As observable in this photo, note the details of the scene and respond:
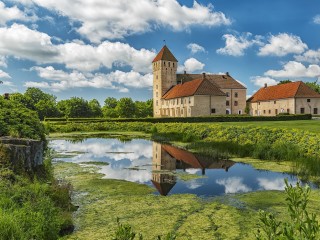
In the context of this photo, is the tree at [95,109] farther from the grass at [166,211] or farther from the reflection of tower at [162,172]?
the grass at [166,211]

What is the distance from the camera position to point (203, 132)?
24906 millimetres

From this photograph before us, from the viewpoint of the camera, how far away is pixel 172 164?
15539 mm

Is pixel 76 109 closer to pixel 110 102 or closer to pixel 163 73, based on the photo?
pixel 163 73

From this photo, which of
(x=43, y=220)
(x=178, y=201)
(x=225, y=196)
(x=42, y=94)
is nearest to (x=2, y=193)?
(x=43, y=220)

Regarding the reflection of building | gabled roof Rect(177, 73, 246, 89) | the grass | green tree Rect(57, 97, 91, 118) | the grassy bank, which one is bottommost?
the grass

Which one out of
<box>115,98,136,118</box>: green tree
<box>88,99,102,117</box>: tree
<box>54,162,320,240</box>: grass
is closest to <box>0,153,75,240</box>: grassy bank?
<box>54,162,320,240</box>: grass

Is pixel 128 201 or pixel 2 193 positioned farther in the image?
pixel 128 201

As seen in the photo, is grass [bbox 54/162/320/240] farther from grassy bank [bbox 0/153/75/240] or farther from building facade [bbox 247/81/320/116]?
building facade [bbox 247/81/320/116]

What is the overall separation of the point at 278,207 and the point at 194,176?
15.6 ft

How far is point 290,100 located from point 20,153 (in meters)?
56.4

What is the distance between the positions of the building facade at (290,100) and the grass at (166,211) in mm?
51320

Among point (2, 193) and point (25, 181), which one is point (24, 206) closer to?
point (2, 193)

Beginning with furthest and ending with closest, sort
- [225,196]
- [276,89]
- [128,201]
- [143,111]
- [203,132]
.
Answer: [143,111] < [276,89] < [203,132] < [225,196] < [128,201]

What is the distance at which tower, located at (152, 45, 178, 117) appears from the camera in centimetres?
7088
